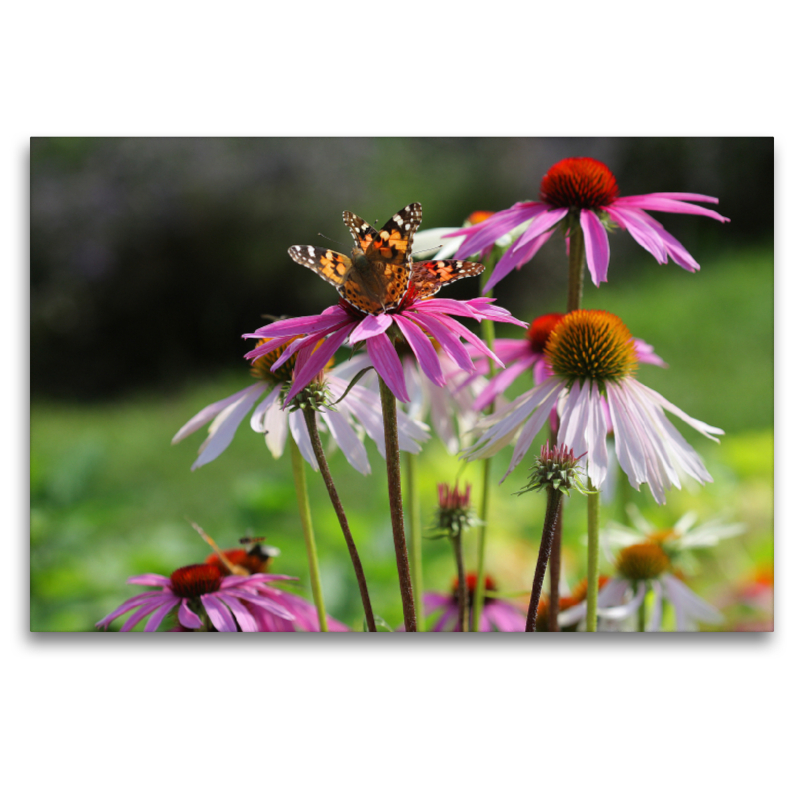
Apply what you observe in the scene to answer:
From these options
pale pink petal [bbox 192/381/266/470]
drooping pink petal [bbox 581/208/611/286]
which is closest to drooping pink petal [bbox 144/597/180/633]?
pale pink petal [bbox 192/381/266/470]

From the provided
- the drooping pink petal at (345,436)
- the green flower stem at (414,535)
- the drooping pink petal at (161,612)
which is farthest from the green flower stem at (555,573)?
the drooping pink petal at (161,612)

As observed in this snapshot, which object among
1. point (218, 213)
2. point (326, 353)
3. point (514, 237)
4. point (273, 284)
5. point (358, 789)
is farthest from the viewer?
point (218, 213)

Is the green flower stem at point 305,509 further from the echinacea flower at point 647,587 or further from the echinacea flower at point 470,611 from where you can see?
the echinacea flower at point 647,587

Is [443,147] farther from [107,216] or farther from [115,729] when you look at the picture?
[115,729]

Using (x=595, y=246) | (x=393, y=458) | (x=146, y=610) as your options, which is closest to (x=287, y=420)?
(x=393, y=458)

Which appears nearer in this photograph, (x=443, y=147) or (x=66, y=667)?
(x=66, y=667)

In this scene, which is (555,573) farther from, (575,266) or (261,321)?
(261,321)
